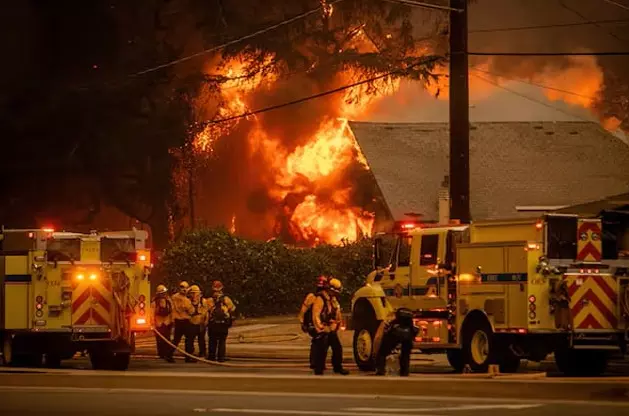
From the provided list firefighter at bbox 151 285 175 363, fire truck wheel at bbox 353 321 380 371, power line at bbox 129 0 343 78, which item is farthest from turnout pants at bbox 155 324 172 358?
power line at bbox 129 0 343 78

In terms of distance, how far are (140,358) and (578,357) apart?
1017cm

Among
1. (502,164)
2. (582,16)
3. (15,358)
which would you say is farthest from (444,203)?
(15,358)

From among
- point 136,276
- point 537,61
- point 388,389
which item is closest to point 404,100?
point 537,61

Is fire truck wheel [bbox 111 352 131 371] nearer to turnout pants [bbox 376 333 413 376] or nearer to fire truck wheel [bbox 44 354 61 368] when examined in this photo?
fire truck wheel [bbox 44 354 61 368]

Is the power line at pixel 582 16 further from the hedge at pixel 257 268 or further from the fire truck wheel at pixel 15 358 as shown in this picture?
the fire truck wheel at pixel 15 358

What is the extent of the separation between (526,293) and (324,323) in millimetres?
3179

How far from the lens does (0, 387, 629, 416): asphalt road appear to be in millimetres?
13906

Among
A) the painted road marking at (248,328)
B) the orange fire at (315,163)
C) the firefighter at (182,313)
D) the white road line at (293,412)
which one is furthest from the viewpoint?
the orange fire at (315,163)

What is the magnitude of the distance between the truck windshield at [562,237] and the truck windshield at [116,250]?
723cm

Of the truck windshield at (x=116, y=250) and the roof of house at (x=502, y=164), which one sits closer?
the truck windshield at (x=116, y=250)

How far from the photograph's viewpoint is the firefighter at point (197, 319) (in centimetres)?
2600

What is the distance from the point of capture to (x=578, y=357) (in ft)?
68.5

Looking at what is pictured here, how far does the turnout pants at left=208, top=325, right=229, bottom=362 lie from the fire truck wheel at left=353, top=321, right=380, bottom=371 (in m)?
3.86

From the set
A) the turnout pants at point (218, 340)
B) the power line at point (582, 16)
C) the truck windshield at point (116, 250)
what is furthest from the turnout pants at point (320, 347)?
the power line at point (582, 16)
